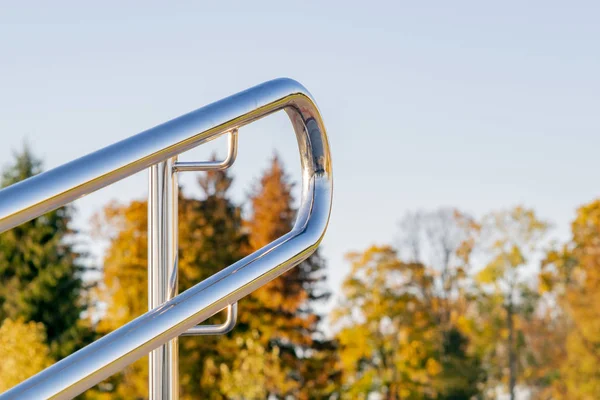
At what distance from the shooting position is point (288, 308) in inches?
938

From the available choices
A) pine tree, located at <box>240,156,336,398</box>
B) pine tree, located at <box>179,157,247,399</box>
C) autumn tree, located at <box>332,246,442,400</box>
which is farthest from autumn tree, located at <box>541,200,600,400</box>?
pine tree, located at <box>179,157,247,399</box>

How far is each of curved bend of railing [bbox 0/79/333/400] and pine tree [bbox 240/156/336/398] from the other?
22.1 m

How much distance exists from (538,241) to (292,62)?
31.3 ft

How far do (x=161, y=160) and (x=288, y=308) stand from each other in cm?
2277

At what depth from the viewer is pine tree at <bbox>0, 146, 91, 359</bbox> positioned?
23.5 metres

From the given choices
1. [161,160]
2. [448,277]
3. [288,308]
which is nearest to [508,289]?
[448,277]

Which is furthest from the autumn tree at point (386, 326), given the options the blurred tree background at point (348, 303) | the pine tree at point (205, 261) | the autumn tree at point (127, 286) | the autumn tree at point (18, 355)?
Result: the autumn tree at point (18, 355)

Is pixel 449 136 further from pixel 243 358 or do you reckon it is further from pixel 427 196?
pixel 243 358

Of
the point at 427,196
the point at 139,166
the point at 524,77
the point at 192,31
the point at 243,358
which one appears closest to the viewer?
the point at 139,166

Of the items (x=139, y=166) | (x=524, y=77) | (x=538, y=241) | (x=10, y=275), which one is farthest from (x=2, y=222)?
(x=524, y=77)

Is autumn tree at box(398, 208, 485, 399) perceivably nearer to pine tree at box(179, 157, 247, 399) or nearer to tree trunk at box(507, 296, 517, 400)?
tree trunk at box(507, 296, 517, 400)

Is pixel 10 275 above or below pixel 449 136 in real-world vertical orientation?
below

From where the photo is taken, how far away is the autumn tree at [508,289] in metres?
27.7

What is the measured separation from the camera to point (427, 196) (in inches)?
1216
